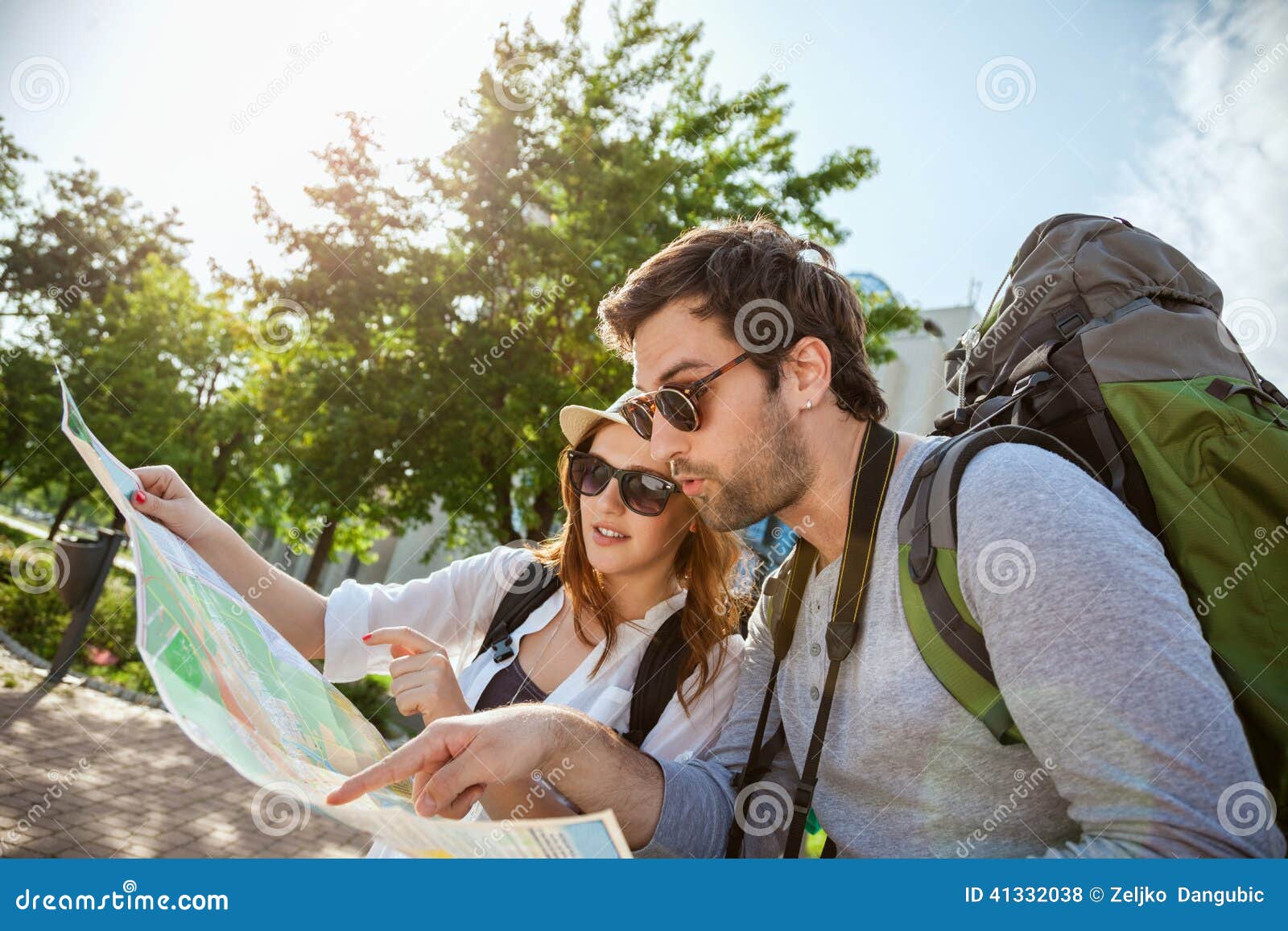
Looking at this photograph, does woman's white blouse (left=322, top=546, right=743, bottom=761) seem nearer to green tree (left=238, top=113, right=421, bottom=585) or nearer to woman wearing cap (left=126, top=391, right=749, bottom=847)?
woman wearing cap (left=126, top=391, right=749, bottom=847)

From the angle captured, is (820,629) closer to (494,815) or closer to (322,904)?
(494,815)

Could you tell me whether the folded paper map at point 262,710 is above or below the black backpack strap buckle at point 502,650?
below

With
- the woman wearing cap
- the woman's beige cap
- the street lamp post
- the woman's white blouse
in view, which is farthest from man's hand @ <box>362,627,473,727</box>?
the street lamp post

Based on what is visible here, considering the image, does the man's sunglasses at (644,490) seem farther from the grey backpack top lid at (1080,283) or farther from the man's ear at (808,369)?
the grey backpack top lid at (1080,283)

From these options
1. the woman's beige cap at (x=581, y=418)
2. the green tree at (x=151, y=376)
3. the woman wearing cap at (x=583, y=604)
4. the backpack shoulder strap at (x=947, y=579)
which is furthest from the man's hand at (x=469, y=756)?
the green tree at (x=151, y=376)

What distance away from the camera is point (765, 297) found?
224 cm

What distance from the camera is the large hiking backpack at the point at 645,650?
2.27 metres

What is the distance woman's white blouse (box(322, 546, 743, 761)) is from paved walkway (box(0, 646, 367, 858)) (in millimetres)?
2571

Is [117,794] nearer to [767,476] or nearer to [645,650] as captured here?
[645,650]

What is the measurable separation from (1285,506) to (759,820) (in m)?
1.22

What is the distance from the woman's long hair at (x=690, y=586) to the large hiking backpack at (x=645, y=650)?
0.03 meters

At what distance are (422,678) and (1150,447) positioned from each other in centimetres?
159

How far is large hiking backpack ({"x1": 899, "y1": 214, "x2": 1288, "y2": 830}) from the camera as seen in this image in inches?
57.2

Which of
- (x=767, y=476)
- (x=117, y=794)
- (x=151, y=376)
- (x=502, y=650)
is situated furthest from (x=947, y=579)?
(x=151, y=376)
